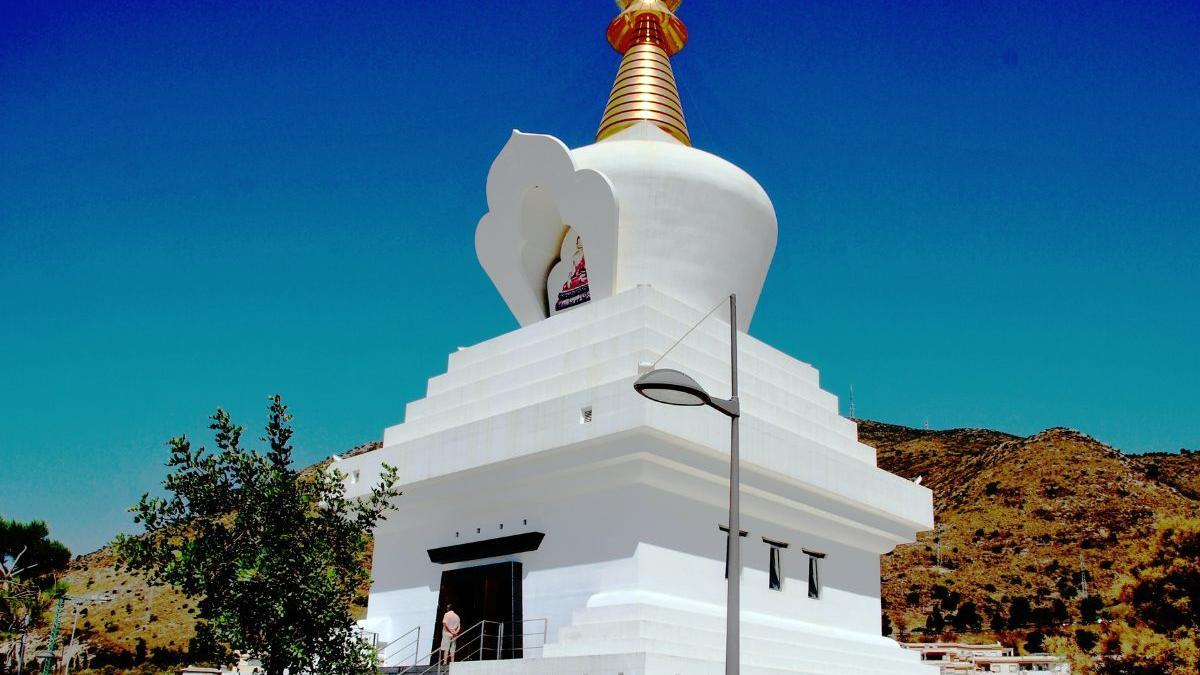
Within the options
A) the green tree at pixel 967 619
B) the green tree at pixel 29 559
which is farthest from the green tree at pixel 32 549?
the green tree at pixel 967 619

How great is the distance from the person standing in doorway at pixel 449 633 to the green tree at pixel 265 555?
2.75 meters

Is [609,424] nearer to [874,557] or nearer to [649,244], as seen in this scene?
[649,244]

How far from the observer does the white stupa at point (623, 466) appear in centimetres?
1527

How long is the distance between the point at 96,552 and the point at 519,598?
58.9m

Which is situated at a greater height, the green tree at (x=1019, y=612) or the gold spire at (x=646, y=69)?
the gold spire at (x=646, y=69)

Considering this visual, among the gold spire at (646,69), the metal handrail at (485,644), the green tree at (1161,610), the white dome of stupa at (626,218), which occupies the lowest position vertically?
the metal handrail at (485,644)

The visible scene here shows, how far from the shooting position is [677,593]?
15.5 meters

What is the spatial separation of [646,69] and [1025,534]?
3470 cm

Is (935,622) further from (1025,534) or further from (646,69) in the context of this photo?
(646,69)

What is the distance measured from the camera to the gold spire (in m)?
21.4

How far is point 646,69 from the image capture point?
22.1 m

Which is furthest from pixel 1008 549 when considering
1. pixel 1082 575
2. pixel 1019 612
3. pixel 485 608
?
pixel 485 608

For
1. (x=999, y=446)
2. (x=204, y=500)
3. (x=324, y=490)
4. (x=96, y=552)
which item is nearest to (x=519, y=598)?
(x=324, y=490)

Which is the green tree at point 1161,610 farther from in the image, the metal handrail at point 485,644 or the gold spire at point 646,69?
the gold spire at point 646,69
